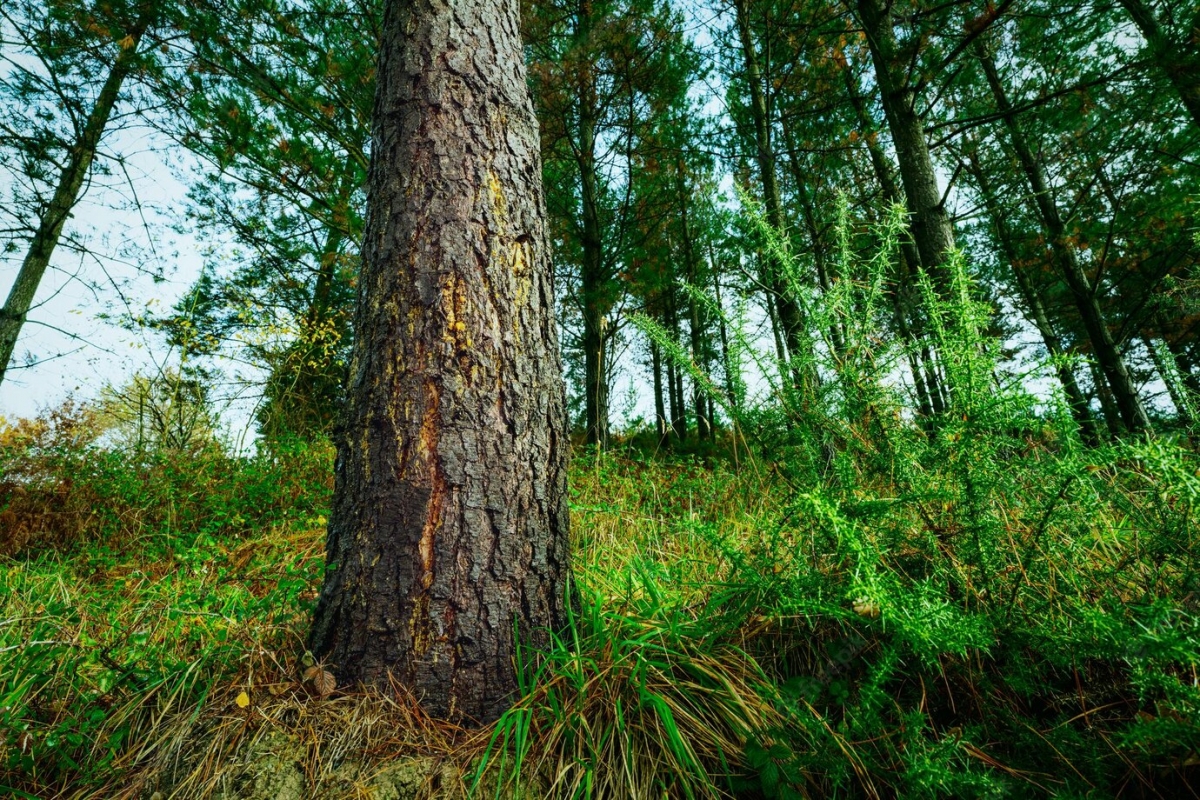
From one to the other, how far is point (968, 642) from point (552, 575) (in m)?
0.89

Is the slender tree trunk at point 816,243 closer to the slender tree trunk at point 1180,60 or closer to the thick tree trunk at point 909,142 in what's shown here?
the thick tree trunk at point 909,142

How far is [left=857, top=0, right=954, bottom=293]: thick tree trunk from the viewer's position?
309 centimetres

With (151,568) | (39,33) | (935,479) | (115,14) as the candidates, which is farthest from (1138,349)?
(39,33)

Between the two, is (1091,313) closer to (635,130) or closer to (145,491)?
(635,130)

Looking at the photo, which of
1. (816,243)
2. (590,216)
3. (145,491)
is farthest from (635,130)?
(145,491)

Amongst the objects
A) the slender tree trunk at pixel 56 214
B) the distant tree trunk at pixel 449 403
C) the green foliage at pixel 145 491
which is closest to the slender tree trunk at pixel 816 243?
the distant tree trunk at pixel 449 403

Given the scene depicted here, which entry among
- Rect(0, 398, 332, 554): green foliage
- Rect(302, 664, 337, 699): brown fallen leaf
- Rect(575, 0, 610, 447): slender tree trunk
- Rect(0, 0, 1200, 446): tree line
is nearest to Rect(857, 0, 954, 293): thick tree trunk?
Rect(0, 0, 1200, 446): tree line

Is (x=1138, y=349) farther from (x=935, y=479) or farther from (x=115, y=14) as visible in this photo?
(x=115, y=14)

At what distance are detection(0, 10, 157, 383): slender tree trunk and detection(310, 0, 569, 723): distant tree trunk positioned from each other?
20.8 feet

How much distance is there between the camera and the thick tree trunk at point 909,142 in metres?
3.09

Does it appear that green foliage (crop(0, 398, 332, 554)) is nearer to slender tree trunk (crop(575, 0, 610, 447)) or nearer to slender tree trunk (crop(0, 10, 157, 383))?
slender tree trunk (crop(0, 10, 157, 383))

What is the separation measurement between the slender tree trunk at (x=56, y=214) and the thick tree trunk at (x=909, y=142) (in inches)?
270

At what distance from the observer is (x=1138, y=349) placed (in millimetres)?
9719

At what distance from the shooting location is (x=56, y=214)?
5730 mm
